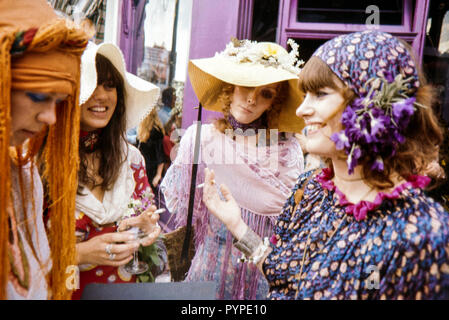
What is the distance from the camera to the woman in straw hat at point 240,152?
5.58 feet

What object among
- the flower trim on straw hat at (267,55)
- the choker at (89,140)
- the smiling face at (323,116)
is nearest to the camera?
the smiling face at (323,116)

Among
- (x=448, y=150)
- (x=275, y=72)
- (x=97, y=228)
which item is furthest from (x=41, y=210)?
(x=448, y=150)

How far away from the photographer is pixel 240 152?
1784 millimetres

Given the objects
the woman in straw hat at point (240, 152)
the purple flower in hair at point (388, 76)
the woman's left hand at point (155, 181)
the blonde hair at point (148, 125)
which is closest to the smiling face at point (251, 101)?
the woman in straw hat at point (240, 152)

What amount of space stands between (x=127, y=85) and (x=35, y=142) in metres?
0.53

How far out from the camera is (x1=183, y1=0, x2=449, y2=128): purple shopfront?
1.75m

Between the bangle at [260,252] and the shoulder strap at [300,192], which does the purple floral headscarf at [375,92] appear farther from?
the bangle at [260,252]

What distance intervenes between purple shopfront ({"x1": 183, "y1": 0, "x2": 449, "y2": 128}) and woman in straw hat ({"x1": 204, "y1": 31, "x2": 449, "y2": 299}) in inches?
24.5

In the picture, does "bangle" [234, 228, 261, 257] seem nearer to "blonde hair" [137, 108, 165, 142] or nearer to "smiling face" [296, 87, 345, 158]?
"smiling face" [296, 87, 345, 158]

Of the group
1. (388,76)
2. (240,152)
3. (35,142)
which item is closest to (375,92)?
(388,76)

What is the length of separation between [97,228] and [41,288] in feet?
1.20

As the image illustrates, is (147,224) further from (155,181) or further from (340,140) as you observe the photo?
(340,140)

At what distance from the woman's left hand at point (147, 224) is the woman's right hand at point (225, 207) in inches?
10.3

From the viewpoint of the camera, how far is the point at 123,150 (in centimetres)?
169
